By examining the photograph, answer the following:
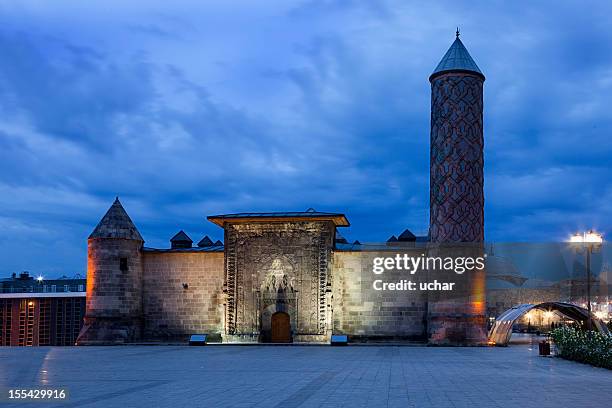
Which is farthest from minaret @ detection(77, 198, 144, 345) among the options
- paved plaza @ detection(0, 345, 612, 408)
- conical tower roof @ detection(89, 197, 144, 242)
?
paved plaza @ detection(0, 345, 612, 408)

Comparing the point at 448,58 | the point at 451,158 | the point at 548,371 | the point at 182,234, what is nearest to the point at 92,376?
the point at 548,371

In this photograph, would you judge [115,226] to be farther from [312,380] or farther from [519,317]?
[312,380]

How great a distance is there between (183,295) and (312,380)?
748 inches

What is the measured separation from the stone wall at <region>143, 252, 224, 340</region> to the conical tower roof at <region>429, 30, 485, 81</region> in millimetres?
12785

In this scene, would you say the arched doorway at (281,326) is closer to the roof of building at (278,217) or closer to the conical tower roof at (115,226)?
the roof of building at (278,217)

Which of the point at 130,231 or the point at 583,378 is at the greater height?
the point at 130,231

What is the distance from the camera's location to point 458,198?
29.8 metres

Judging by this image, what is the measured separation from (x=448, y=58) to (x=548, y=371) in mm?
17343

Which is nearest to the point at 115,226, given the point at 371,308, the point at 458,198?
the point at 371,308

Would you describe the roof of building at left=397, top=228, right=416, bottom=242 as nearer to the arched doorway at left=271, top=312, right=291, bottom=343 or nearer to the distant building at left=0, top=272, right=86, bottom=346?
the arched doorway at left=271, top=312, right=291, bottom=343

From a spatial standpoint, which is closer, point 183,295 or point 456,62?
point 456,62

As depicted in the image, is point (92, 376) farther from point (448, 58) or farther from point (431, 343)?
point (448, 58)

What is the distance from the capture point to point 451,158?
1178 inches

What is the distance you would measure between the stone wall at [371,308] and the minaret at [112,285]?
9.11m
